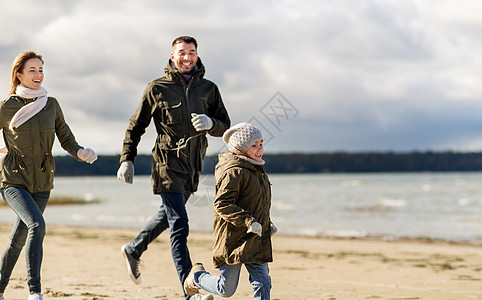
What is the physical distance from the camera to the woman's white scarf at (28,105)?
15.0 ft

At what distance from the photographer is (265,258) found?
4027 millimetres

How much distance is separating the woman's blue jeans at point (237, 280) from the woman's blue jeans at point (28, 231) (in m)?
1.36

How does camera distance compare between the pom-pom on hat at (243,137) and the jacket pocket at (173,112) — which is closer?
the pom-pom on hat at (243,137)

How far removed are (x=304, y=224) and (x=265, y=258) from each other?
16491mm

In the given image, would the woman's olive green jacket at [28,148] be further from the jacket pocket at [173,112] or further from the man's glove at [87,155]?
the jacket pocket at [173,112]

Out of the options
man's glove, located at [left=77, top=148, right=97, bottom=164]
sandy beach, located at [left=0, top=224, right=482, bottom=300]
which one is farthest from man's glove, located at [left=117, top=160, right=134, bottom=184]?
sandy beach, located at [left=0, top=224, right=482, bottom=300]

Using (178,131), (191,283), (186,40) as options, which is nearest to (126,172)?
(178,131)

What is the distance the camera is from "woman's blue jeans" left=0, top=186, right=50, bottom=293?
4523 mm

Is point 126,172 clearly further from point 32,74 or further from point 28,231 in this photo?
point 32,74

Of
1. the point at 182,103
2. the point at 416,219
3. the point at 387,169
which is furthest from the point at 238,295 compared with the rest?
the point at 387,169

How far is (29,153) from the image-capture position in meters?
4.63

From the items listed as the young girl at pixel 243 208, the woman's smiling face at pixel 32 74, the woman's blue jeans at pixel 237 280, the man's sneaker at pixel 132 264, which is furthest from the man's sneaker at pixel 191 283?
the woman's smiling face at pixel 32 74

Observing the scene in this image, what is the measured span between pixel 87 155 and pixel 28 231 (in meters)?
0.74

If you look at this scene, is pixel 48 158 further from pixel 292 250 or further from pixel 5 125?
pixel 292 250
